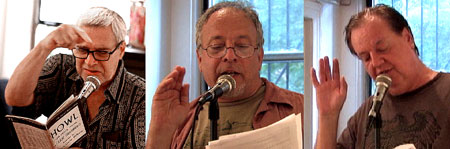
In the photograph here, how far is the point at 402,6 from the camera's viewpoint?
1993 mm

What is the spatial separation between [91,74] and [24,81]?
282mm

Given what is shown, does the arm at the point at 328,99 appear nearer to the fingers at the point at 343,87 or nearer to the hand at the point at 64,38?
the fingers at the point at 343,87

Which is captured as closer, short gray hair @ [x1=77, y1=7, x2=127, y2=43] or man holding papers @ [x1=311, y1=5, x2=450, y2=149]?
man holding papers @ [x1=311, y1=5, x2=450, y2=149]

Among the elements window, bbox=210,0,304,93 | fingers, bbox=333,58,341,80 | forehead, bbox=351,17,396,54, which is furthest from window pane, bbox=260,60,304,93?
forehead, bbox=351,17,396,54

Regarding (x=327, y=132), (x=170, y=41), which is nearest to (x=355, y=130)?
(x=327, y=132)

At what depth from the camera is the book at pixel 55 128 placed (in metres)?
2.38

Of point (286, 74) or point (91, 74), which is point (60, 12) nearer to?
point (91, 74)

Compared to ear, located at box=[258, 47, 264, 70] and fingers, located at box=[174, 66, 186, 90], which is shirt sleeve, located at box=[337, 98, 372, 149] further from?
fingers, located at box=[174, 66, 186, 90]

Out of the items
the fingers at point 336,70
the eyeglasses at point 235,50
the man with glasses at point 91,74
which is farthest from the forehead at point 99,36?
the fingers at point 336,70

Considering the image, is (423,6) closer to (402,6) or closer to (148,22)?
(402,6)

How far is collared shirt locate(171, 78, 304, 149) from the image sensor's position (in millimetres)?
2242

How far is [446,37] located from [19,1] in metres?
1.74

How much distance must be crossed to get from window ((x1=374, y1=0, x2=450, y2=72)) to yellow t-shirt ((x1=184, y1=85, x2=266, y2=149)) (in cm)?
63

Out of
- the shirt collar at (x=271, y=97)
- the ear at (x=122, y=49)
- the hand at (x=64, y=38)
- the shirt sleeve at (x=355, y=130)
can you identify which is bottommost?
the shirt sleeve at (x=355, y=130)
